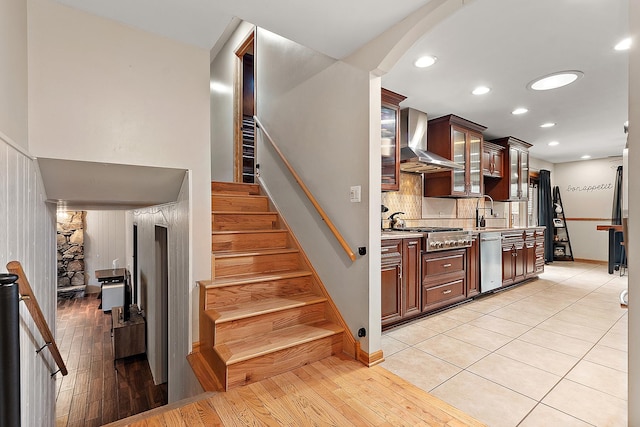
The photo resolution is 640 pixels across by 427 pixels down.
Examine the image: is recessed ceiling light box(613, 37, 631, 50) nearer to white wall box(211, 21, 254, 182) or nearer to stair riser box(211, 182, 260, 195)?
stair riser box(211, 182, 260, 195)

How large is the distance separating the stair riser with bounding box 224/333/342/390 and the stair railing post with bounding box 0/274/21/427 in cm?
117

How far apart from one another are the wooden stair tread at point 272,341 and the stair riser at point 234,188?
1.99 m

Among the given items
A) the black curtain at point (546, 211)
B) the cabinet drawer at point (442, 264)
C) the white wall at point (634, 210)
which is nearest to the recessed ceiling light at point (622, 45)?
the white wall at point (634, 210)

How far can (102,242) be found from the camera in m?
7.13

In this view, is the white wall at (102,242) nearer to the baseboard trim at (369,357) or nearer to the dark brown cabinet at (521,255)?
the baseboard trim at (369,357)

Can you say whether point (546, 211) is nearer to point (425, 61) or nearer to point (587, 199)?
point (587, 199)

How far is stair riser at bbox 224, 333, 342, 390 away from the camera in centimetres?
199

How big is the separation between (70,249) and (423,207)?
727 centimetres

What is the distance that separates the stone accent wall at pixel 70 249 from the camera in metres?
6.71

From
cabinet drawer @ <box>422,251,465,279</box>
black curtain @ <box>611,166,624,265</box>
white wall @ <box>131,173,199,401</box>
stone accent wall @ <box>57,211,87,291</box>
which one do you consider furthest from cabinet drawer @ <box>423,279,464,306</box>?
stone accent wall @ <box>57,211,87,291</box>

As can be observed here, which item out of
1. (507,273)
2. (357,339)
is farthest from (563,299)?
(357,339)

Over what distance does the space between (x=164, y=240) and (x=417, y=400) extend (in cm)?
296

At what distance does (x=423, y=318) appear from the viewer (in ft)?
11.0

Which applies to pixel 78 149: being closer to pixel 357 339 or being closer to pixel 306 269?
pixel 306 269
